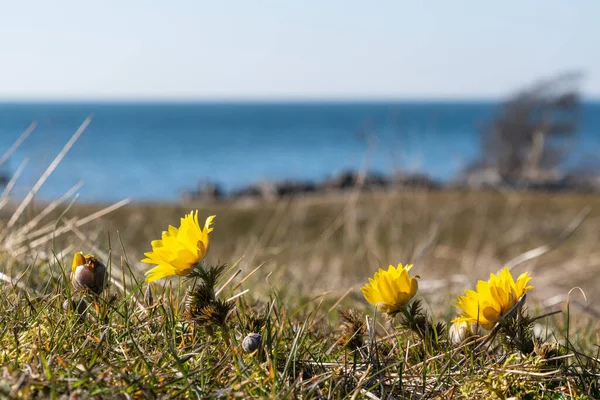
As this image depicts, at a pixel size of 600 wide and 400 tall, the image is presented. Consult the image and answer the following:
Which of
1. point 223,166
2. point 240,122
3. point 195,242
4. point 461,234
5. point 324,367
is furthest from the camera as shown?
point 240,122

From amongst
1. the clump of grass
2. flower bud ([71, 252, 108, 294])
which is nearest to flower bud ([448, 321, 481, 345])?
the clump of grass

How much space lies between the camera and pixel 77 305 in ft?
5.12

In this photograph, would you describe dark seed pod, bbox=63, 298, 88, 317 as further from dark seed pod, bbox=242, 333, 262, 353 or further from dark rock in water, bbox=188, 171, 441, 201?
dark rock in water, bbox=188, 171, 441, 201

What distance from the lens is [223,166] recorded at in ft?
147

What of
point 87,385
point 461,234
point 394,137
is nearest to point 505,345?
point 87,385

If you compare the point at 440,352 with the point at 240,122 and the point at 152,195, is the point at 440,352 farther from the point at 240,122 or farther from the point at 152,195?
the point at 240,122

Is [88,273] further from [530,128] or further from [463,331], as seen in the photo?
[530,128]

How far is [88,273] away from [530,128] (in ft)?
62.5

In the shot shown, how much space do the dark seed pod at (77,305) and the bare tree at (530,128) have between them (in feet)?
54.6

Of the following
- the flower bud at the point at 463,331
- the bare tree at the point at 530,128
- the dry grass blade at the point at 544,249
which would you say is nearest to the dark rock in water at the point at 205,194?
the bare tree at the point at 530,128

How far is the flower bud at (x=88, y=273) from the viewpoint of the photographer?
1.55 meters

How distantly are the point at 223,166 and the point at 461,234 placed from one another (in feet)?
118

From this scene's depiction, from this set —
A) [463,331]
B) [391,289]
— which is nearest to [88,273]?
[391,289]

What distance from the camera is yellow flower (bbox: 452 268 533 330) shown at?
144 centimetres
